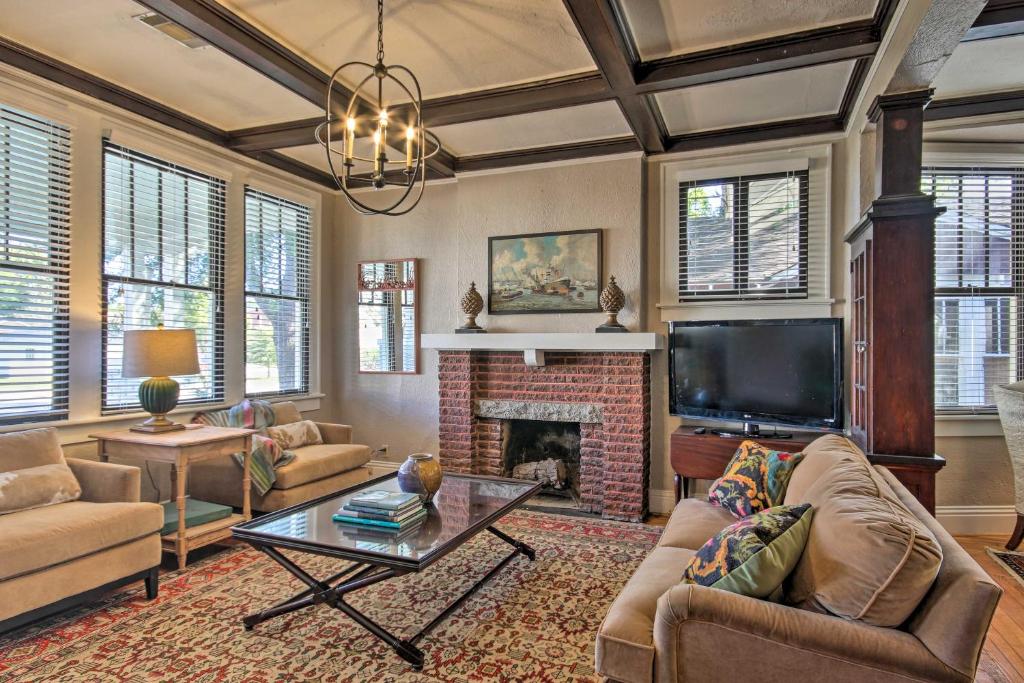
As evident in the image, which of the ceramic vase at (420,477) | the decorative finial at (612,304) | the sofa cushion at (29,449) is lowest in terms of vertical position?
the ceramic vase at (420,477)

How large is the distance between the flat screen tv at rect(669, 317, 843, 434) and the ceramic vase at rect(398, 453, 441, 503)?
2.11 metres

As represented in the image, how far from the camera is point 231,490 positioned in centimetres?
376

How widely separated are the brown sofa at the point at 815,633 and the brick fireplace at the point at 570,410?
97.6 inches

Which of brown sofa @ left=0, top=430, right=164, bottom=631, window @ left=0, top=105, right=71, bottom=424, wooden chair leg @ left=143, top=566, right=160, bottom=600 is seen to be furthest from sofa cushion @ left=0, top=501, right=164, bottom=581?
window @ left=0, top=105, right=71, bottom=424

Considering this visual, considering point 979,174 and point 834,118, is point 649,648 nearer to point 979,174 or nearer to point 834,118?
point 834,118

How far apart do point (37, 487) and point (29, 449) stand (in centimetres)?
26

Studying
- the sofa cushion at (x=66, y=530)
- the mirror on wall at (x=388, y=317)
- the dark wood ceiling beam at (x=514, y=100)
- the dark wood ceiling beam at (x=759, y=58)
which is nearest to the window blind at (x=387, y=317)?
the mirror on wall at (x=388, y=317)

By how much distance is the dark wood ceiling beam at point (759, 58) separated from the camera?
283cm

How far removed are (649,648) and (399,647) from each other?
108 cm

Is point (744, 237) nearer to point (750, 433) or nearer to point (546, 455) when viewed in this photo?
point (750, 433)

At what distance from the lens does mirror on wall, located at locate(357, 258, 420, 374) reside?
5.28 meters

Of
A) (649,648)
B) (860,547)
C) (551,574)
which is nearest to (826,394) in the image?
(551,574)

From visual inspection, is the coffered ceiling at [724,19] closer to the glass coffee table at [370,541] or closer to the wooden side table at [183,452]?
the glass coffee table at [370,541]

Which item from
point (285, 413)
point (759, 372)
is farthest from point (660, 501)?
point (285, 413)
